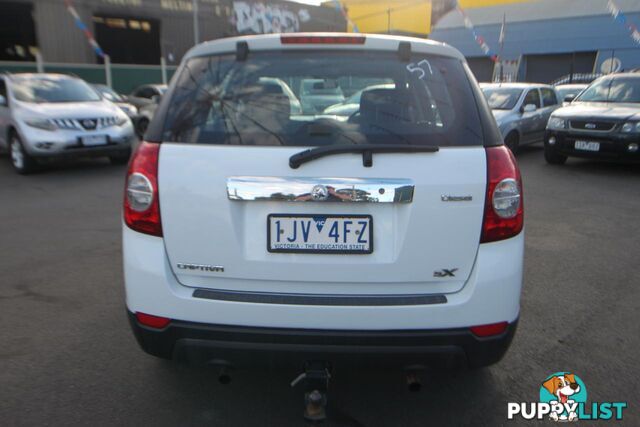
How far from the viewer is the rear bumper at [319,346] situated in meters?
2.05

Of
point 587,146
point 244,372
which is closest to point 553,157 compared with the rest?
point 587,146

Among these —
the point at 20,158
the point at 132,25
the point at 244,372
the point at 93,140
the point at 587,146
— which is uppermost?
the point at 132,25

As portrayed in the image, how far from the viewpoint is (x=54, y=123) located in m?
8.16

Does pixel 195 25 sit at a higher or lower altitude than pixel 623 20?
lower

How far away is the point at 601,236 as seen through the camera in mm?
5297

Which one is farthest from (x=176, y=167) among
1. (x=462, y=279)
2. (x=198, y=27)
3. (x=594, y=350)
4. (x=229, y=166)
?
(x=198, y=27)

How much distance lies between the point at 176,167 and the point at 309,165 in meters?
0.54

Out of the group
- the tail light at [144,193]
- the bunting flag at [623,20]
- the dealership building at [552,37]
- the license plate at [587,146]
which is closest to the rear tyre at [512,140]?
the license plate at [587,146]

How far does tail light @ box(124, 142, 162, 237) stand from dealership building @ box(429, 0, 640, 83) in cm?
3123

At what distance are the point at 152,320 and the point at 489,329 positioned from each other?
140 cm

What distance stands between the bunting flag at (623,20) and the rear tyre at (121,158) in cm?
2712

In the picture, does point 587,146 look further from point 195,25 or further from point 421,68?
point 195,25

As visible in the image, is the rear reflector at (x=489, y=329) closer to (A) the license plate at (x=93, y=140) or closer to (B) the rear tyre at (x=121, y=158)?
(A) the license plate at (x=93, y=140)

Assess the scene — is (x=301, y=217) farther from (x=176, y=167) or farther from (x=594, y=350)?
(x=594, y=350)
